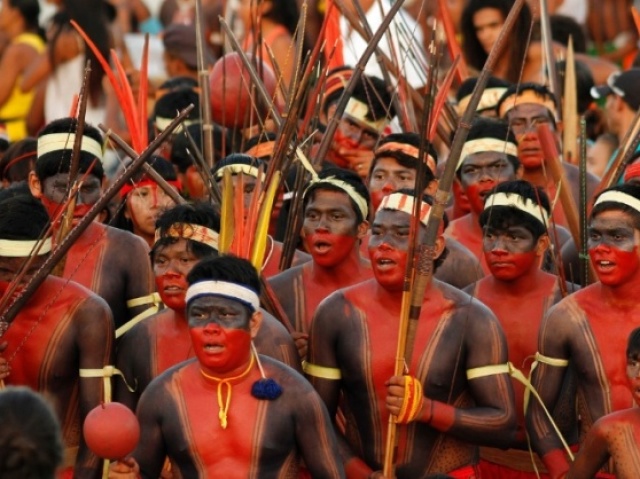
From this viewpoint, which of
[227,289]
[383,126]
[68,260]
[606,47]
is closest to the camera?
[227,289]

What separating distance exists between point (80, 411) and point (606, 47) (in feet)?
23.3

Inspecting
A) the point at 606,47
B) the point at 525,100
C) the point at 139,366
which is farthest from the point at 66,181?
the point at 606,47

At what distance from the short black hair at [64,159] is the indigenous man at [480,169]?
172cm

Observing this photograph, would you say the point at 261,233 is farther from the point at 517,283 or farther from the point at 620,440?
the point at 620,440

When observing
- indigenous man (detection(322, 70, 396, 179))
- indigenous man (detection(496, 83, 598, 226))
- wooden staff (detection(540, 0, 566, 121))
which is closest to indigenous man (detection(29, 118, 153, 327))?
indigenous man (detection(322, 70, 396, 179))

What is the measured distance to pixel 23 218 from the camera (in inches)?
343

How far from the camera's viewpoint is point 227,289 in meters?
7.96

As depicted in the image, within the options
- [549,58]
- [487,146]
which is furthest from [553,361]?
[549,58]

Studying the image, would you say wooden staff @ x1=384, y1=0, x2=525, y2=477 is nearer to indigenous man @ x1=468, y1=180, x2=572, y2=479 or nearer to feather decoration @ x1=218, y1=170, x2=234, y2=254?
feather decoration @ x1=218, y1=170, x2=234, y2=254

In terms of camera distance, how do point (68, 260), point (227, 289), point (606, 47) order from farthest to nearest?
point (606, 47) < point (68, 260) < point (227, 289)

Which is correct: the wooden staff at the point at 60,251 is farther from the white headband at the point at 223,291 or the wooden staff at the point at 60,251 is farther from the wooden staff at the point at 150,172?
the wooden staff at the point at 150,172

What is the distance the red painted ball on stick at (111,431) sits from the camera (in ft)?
24.2

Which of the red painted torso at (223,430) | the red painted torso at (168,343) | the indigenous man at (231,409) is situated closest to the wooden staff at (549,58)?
the red painted torso at (168,343)

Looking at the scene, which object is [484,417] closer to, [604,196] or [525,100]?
[604,196]
